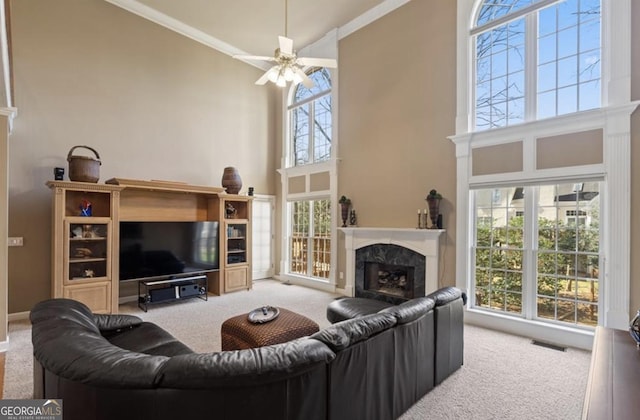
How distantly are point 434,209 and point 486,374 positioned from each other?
2.35m

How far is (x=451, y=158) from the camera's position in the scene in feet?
15.4

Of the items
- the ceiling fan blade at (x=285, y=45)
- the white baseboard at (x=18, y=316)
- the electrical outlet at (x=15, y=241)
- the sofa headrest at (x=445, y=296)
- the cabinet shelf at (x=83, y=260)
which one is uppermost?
the ceiling fan blade at (x=285, y=45)

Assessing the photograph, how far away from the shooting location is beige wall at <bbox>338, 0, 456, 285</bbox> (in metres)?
4.77

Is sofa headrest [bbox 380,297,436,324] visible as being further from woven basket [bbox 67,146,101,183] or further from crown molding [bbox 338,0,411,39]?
crown molding [bbox 338,0,411,39]

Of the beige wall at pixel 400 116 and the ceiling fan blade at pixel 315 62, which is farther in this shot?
the beige wall at pixel 400 116

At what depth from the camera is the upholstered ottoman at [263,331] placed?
274 cm

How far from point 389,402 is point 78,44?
6.53 meters

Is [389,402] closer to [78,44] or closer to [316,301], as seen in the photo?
[316,301]

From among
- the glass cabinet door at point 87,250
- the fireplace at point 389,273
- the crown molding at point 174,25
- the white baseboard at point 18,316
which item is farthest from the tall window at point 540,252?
the white baseboard at point 18,316

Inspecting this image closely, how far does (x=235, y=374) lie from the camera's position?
4.63 feet

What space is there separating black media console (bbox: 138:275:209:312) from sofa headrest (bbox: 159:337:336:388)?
4.15 metres

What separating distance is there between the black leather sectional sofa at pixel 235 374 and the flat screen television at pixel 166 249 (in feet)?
9.14

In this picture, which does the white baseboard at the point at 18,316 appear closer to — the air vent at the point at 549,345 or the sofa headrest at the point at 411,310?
the sofa headrest at the point at 411,310

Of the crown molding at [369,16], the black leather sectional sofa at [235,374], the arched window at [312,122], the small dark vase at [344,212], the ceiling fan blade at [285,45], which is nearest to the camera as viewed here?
the black leather sectional sofa at [235,374]
